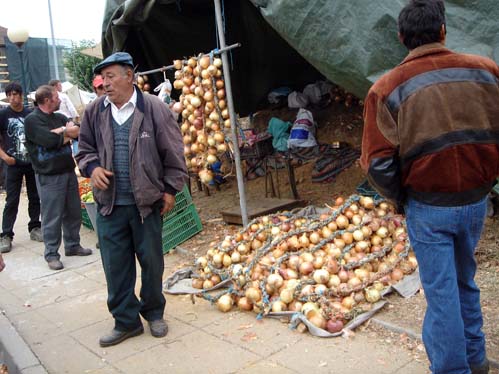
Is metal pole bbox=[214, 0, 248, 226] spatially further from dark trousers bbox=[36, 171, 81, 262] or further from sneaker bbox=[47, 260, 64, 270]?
sneaker bbox=[47, 260, 64, 270]

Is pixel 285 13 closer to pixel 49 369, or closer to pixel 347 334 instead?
pixel 347 334

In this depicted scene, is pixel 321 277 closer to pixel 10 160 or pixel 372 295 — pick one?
pixel 372 295

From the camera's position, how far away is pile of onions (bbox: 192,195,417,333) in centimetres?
404

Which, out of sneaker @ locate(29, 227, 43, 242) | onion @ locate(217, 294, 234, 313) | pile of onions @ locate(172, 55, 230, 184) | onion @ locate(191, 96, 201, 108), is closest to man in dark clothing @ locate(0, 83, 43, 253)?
sneaker @ locate(29, 227, 43, 242)

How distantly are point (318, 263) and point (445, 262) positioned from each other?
1.99m

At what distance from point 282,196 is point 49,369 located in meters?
4.66

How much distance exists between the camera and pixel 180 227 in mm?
6398

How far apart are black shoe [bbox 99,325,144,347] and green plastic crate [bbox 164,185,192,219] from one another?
2443 mm

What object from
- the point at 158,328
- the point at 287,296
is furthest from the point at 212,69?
the point at 158,328

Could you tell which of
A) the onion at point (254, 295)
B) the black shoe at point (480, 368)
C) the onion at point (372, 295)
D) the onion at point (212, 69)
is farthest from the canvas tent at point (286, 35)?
the black shoe at point (480, 368)

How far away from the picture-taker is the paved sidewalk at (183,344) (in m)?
3.36

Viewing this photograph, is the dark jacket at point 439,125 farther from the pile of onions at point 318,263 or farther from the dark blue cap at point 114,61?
the dark blue cap at point 114,61

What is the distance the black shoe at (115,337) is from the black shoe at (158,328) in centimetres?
12

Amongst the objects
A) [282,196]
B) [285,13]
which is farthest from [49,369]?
[282,196]
